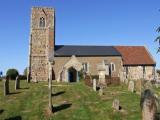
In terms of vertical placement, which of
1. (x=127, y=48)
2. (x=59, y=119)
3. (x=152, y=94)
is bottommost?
(x=59, y=119)

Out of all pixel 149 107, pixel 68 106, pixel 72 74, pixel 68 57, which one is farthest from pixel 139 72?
pixel 149 107

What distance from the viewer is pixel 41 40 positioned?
64.8 metres

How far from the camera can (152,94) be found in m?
15.0

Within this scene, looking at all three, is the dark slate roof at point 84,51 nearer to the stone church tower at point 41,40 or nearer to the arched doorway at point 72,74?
the stone church tower at point 41,40

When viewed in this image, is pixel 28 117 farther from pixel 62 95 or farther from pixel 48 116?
pixel 62 95

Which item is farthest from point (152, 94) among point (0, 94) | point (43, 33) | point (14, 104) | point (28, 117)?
point (43, 33)

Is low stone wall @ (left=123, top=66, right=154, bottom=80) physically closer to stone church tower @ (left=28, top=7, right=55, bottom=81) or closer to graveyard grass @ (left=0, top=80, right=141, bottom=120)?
stone church tower @ (left=28, top=7, right=55, bottom=81)

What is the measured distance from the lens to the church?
208 feet

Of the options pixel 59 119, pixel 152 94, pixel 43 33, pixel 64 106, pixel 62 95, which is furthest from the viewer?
pixel 43 33

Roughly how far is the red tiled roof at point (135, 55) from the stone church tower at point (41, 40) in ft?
46.9

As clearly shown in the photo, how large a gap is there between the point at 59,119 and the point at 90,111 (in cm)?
282

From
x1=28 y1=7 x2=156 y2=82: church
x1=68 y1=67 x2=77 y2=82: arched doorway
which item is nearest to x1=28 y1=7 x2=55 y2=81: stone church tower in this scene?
x1=28 y1=7 x2=156 y2=82: church

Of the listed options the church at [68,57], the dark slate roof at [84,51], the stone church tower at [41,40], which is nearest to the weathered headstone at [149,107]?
the church at [68,57]

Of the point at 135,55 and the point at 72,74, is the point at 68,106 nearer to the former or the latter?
the point at 72,74
